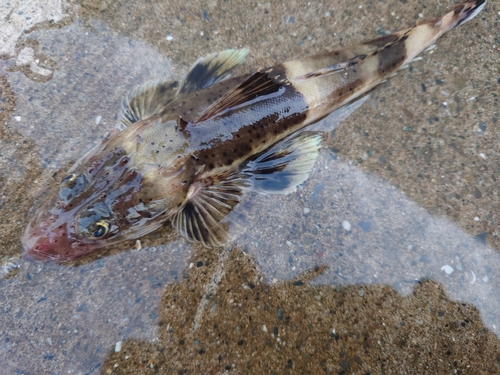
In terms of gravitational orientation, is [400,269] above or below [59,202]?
below

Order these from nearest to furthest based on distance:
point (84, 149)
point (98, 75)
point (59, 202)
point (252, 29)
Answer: point (59, 202) → point (84, 149) → point (98, 75) → point (252, 29)

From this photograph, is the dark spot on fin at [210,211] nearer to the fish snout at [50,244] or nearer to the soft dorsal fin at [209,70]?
the fish snout at [50,244]

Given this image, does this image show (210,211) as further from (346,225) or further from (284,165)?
(346,225)

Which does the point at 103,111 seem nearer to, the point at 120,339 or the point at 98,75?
the point at 98,75

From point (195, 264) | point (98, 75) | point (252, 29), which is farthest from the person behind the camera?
point (252, 29)

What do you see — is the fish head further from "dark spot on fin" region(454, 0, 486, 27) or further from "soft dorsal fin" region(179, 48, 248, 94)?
"dark spot on fin" region(454, 0, 486, 27)

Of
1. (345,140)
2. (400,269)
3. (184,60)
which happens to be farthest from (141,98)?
(400,269)

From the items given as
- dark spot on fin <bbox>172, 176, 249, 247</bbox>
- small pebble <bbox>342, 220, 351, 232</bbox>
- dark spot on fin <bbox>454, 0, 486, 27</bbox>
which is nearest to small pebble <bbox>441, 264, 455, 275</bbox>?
small pebble <bbox>342, 220, 351, 232</bbox>
